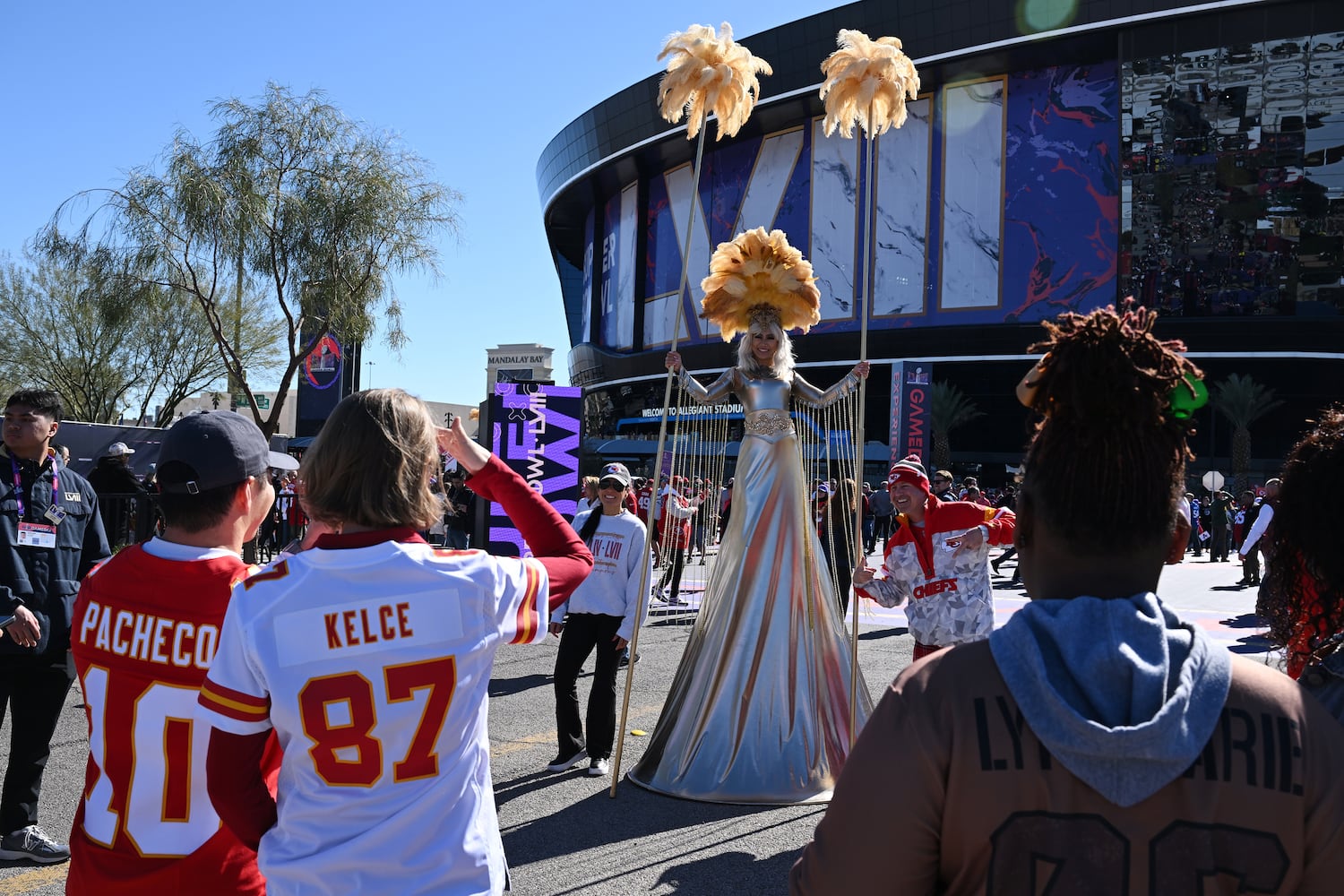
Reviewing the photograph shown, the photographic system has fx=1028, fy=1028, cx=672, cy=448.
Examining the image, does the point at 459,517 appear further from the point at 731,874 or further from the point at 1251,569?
the point at 1251,569

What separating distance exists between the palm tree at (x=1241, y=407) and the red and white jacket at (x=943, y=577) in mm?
38782

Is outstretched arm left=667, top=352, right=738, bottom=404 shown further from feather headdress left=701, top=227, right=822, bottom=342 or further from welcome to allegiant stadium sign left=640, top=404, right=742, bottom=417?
feather headdress left=701, top=227, right=822, bottom=342

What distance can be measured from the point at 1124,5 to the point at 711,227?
1959 centimetres

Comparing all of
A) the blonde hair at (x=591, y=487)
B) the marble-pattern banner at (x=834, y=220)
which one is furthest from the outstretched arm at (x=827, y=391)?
the marble-pattern banner at (x=834, y=220)

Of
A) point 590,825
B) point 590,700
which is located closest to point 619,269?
point 590,700

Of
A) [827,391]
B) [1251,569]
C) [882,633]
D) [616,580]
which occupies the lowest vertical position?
[882,633]

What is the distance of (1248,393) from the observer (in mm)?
39375

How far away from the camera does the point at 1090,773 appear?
1310mm

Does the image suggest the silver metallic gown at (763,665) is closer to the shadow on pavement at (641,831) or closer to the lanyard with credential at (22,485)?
the shadow on pavement at (641,831)

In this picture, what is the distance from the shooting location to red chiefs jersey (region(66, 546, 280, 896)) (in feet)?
7.16

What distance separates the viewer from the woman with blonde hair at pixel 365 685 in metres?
1.92

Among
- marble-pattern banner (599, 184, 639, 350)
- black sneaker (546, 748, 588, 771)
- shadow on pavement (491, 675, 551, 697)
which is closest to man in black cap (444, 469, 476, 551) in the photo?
shadow on pavement (491, 675, 551, 697)

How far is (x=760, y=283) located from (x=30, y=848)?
4.87 m

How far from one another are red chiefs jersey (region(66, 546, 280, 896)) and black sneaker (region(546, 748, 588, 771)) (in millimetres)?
4239
